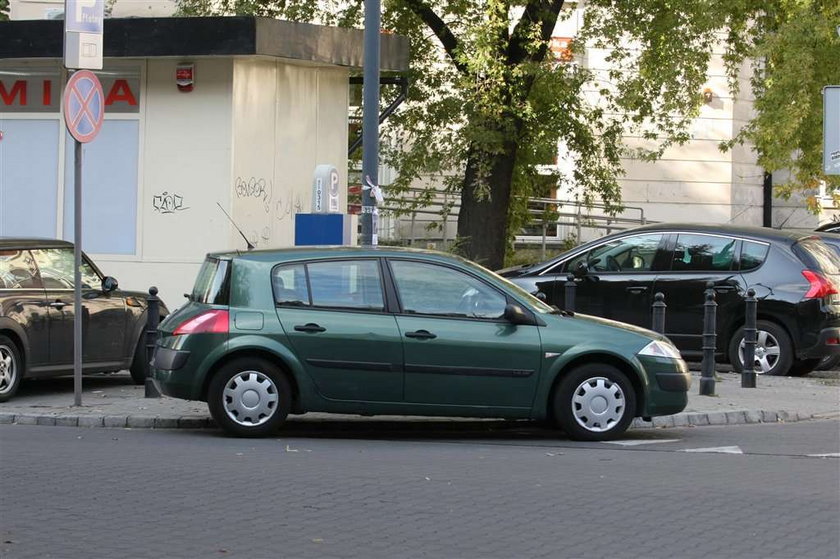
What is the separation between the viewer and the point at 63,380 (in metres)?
14.8

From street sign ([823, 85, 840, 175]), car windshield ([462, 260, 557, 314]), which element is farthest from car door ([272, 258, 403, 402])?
street sign ([823, 85, 840, 175])

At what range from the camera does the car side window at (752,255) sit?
1570 cm

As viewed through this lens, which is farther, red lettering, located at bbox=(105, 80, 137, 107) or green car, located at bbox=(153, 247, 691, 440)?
red lettering, located at bbox=(105, 80, 137, 107)

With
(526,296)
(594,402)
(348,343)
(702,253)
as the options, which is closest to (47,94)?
(702,253)

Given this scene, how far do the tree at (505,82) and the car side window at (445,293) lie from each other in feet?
31.7

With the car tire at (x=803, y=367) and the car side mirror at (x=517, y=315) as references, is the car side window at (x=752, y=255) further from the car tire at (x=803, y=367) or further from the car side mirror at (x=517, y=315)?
the car side mirror at (x=517, y=315)

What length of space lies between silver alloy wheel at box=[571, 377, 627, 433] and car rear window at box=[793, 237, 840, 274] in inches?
223

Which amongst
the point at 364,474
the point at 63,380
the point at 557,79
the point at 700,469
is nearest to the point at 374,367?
the point at 364,474

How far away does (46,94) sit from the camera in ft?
58.7

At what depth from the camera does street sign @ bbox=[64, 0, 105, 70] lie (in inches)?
487

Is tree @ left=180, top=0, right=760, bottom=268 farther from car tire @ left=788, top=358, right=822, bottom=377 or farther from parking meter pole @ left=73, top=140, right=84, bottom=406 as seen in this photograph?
parking meter pole @ left=73, top=140, right=84, bottom=406

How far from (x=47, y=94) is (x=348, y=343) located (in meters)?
9.10

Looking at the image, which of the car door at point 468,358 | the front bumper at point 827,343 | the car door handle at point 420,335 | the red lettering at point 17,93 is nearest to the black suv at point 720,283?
the front bumper at point 827,343

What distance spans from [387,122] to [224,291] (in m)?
12.5
